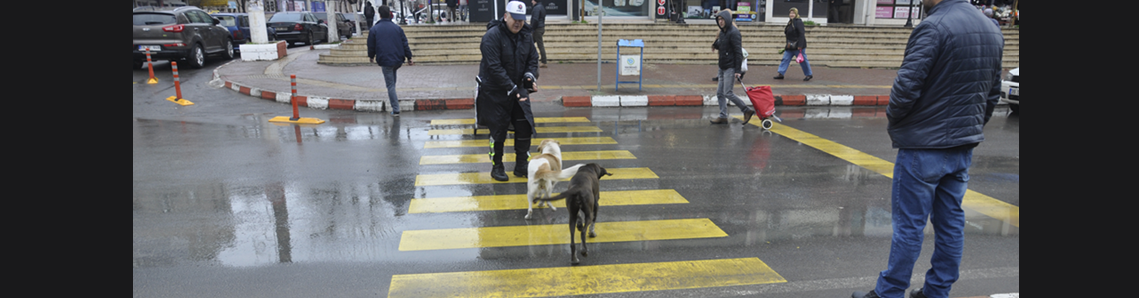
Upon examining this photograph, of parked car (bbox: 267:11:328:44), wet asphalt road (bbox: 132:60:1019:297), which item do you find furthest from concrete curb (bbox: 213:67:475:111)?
parked car (bbox: 267:11:328:44)

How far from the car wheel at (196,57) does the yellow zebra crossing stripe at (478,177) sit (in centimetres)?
1390

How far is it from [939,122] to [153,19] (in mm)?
18718

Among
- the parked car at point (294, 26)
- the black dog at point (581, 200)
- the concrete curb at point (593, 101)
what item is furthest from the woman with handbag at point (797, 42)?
the parked car at point (294, 26)

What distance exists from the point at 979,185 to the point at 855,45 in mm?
15624

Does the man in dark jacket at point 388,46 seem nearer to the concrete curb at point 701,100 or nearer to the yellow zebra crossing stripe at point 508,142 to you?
the yellow zebra crossing stripe at point 508,142

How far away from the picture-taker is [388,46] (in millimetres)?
10383

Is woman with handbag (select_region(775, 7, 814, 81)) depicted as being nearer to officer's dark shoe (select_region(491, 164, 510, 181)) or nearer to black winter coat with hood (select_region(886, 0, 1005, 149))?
officer's dark shoe (select_region(491, 164, 510, 181))

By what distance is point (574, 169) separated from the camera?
486cm

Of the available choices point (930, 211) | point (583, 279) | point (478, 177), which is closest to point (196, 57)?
point (478, 177)

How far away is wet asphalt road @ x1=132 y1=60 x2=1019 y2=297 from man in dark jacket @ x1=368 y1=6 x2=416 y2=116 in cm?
109

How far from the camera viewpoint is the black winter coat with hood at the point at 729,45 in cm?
948

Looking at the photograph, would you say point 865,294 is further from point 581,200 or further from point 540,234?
point 540,234

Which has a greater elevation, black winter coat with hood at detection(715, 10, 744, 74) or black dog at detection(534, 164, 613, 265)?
black winter coat with hood at detection(715, 10, 744, 74)

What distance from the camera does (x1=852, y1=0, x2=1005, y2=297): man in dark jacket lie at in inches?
120
